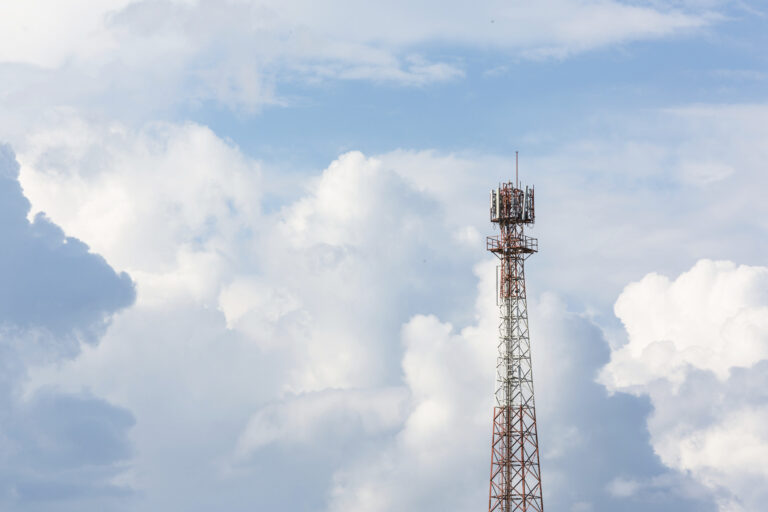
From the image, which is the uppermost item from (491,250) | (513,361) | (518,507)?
(491,250)

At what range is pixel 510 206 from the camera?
186m

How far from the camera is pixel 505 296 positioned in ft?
607

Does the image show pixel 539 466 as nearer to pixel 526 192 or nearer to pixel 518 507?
pixel 518 507

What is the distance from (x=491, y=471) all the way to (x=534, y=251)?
96.1ft

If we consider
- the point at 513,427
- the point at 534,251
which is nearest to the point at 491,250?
the point at 534,251

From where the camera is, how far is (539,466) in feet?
592

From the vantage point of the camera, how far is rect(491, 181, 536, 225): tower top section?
185 metres

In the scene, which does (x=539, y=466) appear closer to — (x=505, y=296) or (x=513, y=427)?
(x=513, y=427)

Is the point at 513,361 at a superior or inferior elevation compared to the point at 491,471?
superior

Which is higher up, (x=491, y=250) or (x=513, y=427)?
(x=491, y=250)

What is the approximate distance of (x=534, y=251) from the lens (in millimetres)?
185000

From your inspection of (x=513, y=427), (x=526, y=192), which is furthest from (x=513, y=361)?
(x=526, y=192)

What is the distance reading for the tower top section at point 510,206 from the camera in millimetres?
185375

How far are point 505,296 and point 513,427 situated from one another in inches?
677
